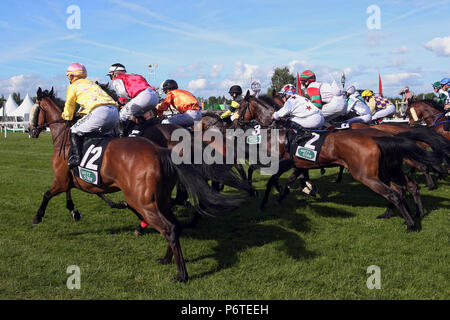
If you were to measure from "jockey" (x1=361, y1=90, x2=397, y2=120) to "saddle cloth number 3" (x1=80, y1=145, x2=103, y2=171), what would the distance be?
27.3 ft

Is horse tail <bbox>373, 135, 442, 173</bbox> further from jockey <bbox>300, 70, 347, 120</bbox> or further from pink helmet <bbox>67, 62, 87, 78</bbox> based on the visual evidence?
pink helmet <bbox>67, 62, 87, 78</bbox>

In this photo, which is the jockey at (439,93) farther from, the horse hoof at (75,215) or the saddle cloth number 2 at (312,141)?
the horse hoof at (75,215)

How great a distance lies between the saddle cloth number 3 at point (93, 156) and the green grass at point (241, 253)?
43.0 inches

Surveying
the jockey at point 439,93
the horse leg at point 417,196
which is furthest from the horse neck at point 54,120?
the jockey at point 439,93

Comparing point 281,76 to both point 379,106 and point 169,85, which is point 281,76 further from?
point 169,85

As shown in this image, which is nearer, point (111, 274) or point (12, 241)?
point (111, 274)

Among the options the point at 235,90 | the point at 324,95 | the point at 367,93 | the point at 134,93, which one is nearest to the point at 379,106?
the point at 367,93

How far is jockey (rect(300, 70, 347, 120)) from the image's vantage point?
7.02 meters

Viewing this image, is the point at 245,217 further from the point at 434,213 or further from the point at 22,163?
the point at 22,163

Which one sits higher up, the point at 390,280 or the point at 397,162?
the point at 397,162

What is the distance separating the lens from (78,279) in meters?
3.73

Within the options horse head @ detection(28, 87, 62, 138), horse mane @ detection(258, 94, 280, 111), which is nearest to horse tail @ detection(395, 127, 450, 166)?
horse mane @ detection(258, 94, 280, 111)
